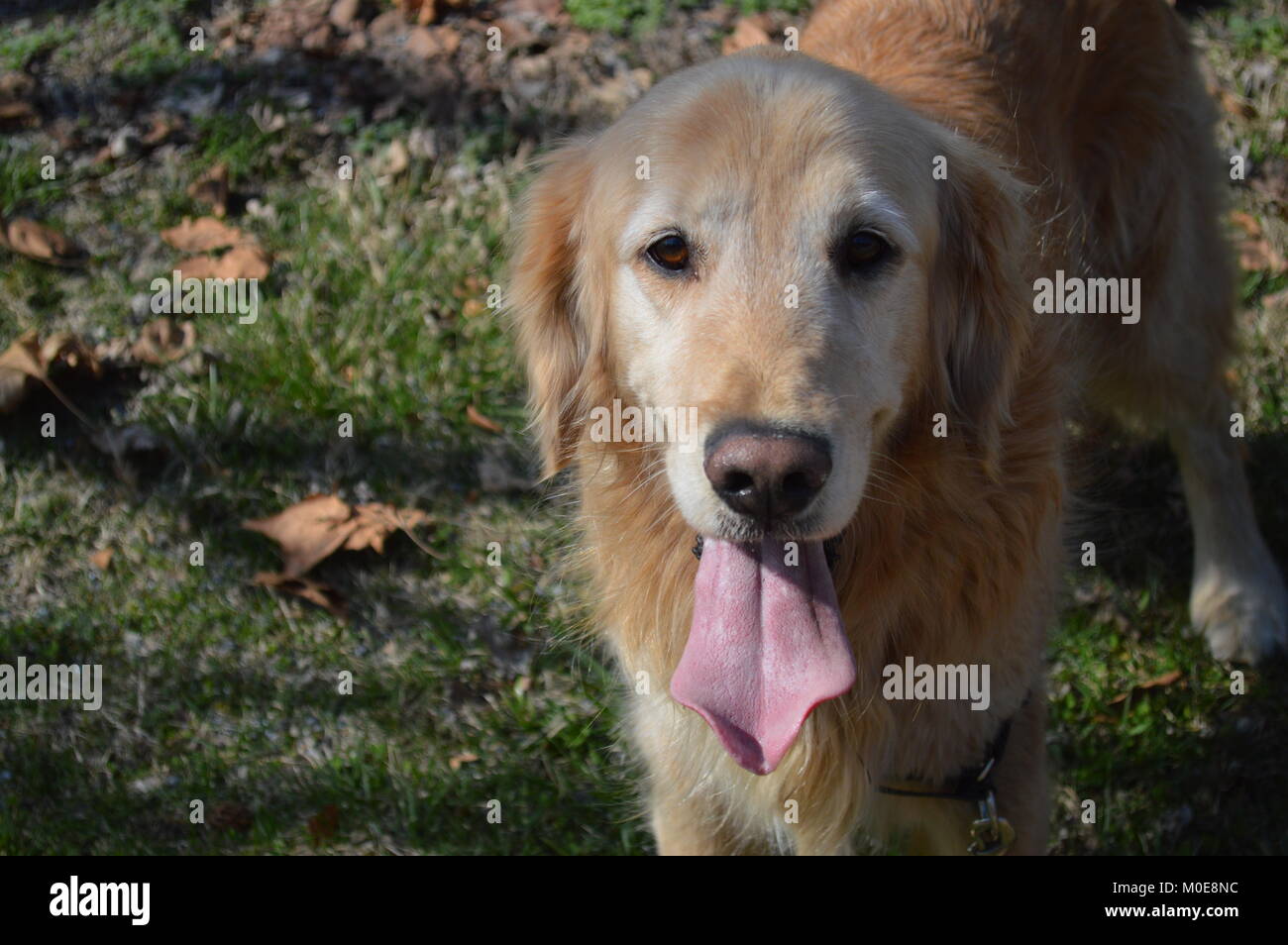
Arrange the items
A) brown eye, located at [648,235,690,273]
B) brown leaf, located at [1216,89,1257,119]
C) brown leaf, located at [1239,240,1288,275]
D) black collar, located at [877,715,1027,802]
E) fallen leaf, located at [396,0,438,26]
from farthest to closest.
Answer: fallen leaf, located at [396,0,438,26] → brown leaf, located at [1216,89,1257,119] → brown leaf, located at [1239,240,1288,275] → black collar, located at [877,715,1027,802] → brown eye, located at [648,235,690,273]

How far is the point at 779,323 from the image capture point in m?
2.48

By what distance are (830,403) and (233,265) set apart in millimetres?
3503

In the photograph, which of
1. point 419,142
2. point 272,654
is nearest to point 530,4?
point 419,142

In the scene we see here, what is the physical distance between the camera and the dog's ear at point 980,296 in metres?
2.87

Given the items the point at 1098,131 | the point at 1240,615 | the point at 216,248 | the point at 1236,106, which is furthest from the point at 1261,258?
the point at 216,248

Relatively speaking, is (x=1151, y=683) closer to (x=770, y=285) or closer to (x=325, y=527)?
(x=770, y=285)

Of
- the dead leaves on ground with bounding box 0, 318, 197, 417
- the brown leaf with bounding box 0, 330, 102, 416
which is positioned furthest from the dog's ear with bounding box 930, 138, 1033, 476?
the brown leaf with bounding box 0, 330, 102, 416

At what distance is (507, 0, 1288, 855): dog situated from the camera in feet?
8.28

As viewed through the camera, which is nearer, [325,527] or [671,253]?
[671,253]

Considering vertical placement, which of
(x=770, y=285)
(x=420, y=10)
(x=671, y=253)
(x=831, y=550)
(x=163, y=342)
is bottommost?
(x=831, y=550)

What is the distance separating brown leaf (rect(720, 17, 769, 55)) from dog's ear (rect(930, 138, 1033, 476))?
2778 mm

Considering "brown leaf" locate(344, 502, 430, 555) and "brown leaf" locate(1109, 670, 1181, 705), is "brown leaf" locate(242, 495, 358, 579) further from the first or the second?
"brown leaf" locate(1109, 670, 1181, 705)

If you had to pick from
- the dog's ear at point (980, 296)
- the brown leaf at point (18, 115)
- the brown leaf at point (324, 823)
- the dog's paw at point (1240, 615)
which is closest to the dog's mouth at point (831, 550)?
the dog's ear at point (980, 296)

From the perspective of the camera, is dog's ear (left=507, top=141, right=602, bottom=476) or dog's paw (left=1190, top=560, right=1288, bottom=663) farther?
dog's paw (left=1190, top=560, right=1288, bottom=663)
